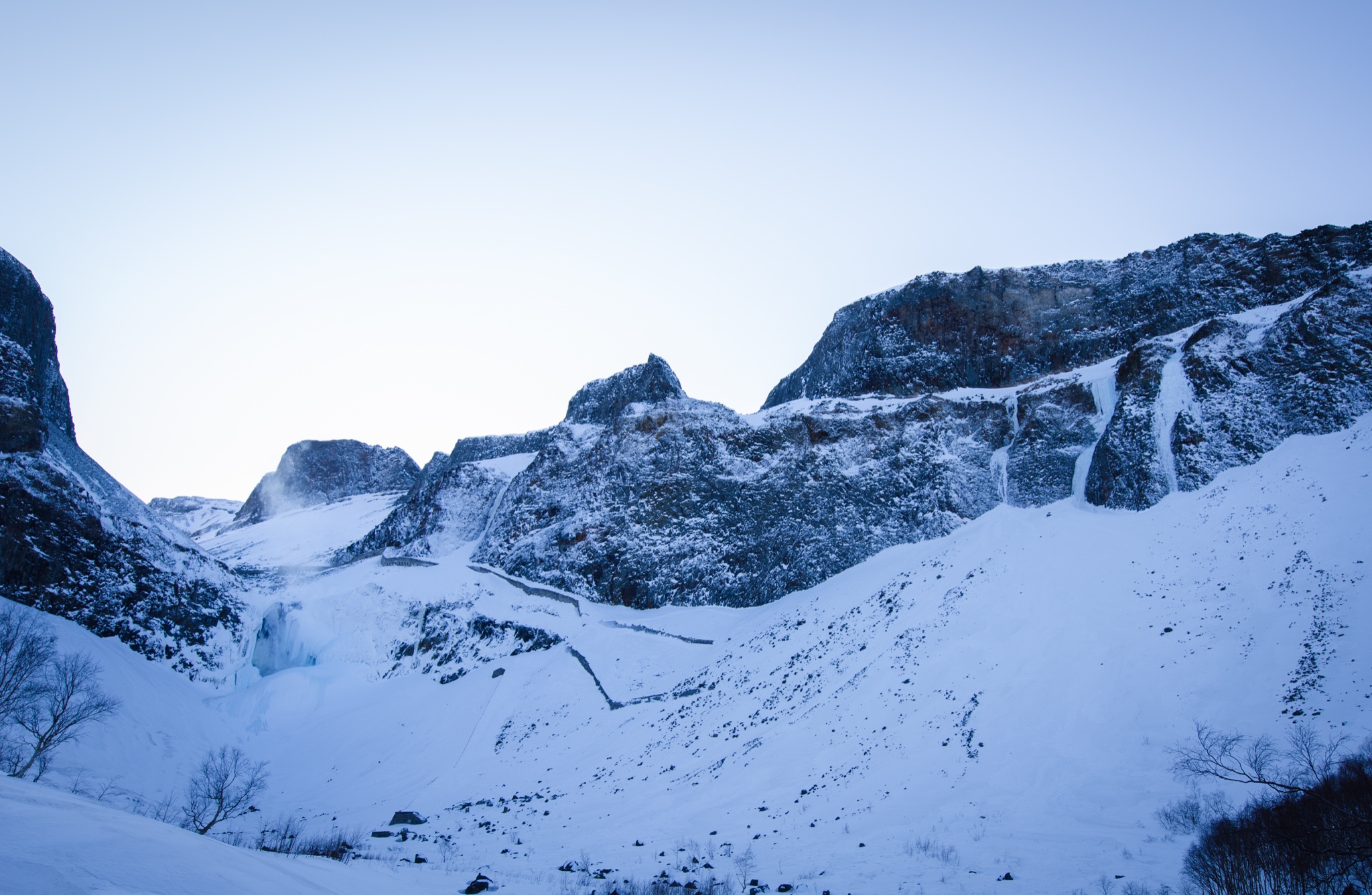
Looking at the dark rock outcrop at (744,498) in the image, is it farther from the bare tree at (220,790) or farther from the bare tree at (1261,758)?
the bare tree at (1261,758)

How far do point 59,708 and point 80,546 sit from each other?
16782mm

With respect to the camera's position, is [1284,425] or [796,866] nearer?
[796,866]

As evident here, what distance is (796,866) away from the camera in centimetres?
1684

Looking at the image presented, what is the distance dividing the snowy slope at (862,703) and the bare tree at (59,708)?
1203 mm

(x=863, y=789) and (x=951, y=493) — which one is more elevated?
(x=951, y=493)

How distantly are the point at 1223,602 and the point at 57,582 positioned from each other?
2174 inches

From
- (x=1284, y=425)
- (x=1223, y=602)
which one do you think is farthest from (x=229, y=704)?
(x=1284, y=425)

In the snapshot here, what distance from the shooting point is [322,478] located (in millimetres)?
107938

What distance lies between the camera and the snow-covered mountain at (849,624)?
61.0 ft

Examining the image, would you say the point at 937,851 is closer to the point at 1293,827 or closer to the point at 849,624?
the point at 1293,827

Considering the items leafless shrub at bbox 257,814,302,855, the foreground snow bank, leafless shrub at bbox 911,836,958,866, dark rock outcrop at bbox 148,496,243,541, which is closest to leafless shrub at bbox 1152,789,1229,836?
leafless shrub at bbox 911,836,958,866

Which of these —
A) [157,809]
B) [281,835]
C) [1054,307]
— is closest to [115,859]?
[281,835]

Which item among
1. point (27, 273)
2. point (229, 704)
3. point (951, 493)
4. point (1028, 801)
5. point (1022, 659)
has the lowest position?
point (229, 704)

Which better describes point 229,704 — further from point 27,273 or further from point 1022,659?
→ point 1022,659
